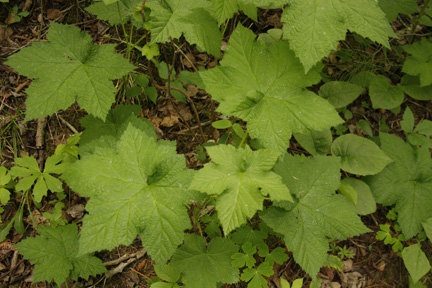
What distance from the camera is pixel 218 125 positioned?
105 inches

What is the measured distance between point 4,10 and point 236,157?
9.45 feet

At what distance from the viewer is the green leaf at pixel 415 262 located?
290cm

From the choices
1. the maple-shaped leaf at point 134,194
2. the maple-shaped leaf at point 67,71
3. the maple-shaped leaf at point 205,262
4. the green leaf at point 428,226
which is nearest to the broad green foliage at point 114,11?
the maple-shaped leaf at point 67,71

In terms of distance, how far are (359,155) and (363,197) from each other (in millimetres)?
402

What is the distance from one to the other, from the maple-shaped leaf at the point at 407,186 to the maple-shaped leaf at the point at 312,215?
90cm

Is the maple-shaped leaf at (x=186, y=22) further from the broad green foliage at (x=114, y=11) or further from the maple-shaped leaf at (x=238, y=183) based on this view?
the maple-shaped leaf at (x=238, y=183)

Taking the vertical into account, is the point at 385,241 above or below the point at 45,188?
below

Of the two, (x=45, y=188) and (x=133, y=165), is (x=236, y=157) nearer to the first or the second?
(x=133, y=165)

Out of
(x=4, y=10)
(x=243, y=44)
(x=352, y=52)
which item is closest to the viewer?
(x=243, y=44)

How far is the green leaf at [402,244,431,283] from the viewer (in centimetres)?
290

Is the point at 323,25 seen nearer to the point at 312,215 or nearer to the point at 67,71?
the point at 312,215

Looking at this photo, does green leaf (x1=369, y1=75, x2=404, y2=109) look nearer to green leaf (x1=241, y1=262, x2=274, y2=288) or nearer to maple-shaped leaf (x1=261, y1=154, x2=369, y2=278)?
maple-shaped leaf (x1=261, y1=154, x2=369, y2=278)

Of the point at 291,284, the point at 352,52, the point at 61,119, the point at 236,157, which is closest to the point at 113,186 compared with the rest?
the point at 236,157

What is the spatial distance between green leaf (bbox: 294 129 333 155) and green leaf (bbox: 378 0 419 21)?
1.27 metres
